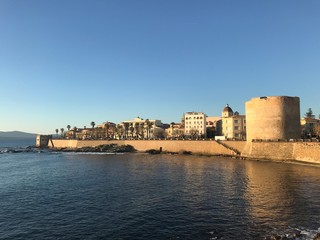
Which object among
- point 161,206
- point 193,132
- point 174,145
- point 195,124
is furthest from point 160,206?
point 195,124

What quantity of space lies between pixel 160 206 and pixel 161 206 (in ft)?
A: 0.31

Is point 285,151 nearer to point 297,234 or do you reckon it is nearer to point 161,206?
point 161,206

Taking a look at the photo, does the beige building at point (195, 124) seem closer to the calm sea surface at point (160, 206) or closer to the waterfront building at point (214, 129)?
the waterfront building at point (214, 129)

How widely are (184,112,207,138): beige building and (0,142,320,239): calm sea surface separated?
277 ft

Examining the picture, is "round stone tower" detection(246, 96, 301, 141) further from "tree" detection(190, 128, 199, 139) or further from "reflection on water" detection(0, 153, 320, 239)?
"tree" detection(190, 128, 199, 139)

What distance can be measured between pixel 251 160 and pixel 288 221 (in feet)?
152

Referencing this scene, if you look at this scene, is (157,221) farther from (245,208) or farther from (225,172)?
(225,172)

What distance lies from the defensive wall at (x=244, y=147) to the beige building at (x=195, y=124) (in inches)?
1243

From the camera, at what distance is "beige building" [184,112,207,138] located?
130625 millimetres

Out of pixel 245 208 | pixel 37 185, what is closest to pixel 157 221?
pixel 245 208

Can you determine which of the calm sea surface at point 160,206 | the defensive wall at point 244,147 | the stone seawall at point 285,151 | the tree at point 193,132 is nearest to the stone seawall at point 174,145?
the defensive wall at point 244,147

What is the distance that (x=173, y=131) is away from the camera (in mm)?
146625

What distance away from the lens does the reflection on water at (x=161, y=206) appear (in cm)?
2223

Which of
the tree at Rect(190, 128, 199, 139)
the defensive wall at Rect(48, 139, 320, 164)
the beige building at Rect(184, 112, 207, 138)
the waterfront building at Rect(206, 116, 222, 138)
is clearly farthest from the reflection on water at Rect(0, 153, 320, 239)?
the beige building at Rect(184, 112, 207, 138)
